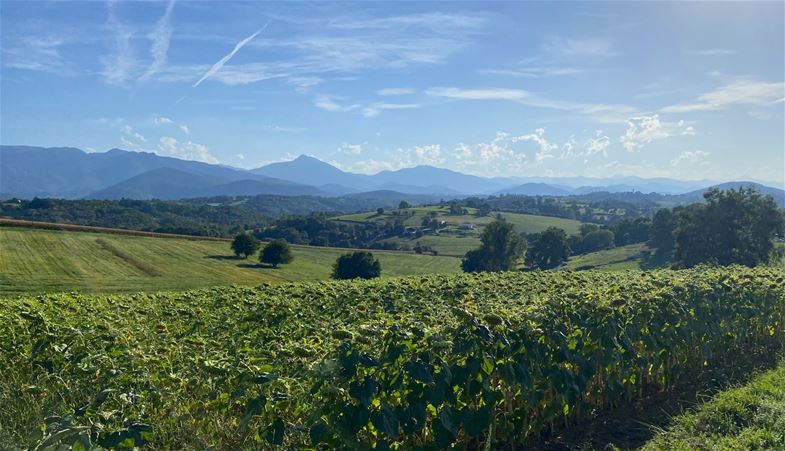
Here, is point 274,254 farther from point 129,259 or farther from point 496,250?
point 496,250

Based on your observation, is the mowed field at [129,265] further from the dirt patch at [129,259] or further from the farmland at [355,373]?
the farmland at [355,373]

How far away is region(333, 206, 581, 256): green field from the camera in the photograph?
418ft

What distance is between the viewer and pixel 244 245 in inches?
3260

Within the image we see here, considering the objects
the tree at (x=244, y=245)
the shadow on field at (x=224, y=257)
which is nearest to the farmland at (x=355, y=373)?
the shadow on field at (x=224, y=257)

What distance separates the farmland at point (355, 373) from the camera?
396 centimetres

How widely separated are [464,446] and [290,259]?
8032 cm

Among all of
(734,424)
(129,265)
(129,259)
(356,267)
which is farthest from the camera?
(356,267)

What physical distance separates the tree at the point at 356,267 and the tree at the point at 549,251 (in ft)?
110

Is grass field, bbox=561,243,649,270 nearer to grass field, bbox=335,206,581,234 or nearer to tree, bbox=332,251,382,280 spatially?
tree, bbox=332,251,382,280

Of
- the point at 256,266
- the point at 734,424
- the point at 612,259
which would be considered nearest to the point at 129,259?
the point at 256,266

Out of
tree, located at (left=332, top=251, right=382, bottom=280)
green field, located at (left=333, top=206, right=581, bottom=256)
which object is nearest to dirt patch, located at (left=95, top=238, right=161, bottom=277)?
tree, located at (left=332, top=251, right=382, bottom=280)

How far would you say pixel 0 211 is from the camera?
131 metres

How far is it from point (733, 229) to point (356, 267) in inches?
1787

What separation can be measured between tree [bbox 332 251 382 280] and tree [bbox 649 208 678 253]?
168ft
